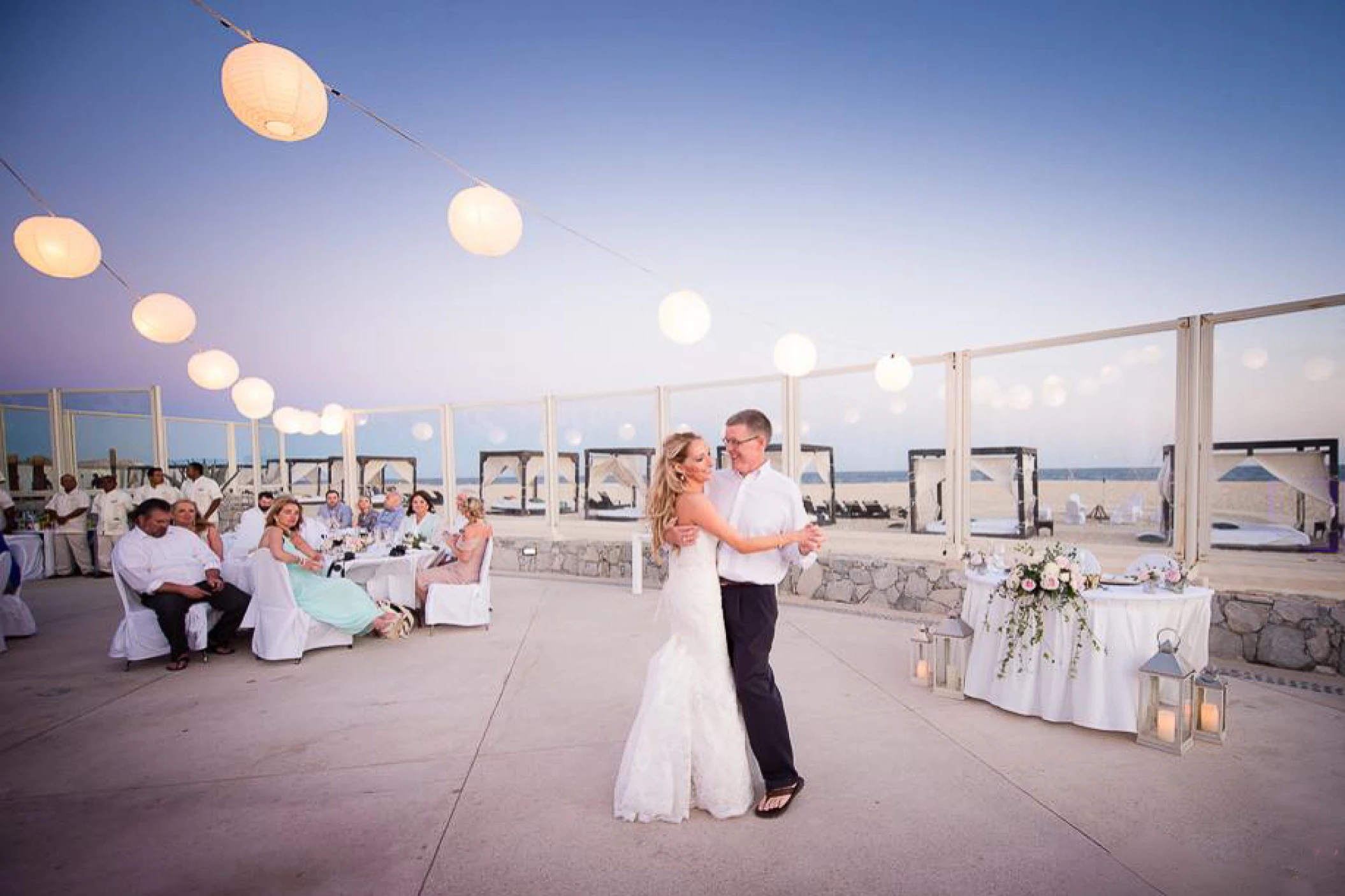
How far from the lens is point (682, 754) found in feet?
7.68

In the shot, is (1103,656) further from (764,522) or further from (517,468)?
(517,468)

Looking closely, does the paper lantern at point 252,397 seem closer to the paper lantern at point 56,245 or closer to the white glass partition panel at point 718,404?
the paper lantern at point 56,245

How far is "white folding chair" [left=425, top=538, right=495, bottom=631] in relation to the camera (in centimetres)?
570

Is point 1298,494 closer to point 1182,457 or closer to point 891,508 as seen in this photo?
point 1182,457

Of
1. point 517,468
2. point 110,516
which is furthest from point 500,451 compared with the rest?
point 110,516

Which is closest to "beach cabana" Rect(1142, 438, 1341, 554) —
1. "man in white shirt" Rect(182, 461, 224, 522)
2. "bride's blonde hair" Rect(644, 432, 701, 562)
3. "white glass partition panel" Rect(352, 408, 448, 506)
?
"bride's blonde hair" Rect(644, 432, 701, 562)

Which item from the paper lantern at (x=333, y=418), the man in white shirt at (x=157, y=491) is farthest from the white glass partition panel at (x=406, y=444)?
the man in white shirt at (x=157, y=491)

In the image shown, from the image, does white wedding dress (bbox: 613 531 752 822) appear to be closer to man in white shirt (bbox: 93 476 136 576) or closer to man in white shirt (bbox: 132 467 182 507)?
man in white shirt (bbox: 132 467 182 507)

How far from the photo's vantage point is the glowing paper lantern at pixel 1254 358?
14.7ft

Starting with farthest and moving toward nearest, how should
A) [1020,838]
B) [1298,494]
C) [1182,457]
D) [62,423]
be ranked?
1. [62,423]
2. [1298,494]
3. [1182,457]
4. [1020,838]

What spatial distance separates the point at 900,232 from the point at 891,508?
301 inches

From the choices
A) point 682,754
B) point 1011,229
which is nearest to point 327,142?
point 682,754

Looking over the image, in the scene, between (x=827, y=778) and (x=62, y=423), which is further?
(x=62, y=423)

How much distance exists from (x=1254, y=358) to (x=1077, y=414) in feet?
6.29
